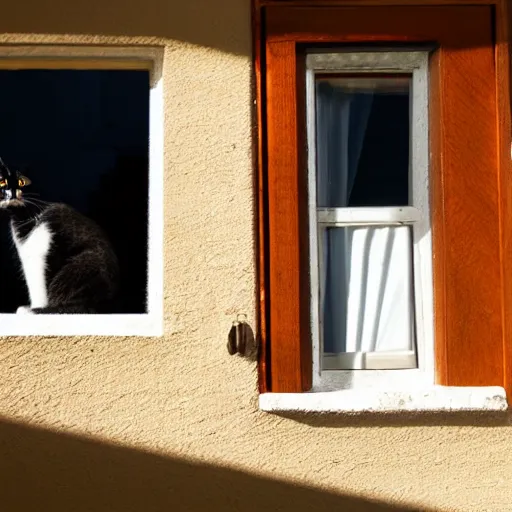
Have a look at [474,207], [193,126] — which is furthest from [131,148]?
[474,207]

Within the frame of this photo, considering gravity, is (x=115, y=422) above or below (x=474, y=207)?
below

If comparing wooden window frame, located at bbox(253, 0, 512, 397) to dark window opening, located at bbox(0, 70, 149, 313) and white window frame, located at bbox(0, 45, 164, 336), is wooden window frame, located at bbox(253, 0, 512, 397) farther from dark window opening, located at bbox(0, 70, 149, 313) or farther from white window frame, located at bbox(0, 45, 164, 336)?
dark window opening, located at bbox(0, 70, 149, 313)

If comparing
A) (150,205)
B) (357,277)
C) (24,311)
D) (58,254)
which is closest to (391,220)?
(357,277)

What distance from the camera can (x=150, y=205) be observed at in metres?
3.61

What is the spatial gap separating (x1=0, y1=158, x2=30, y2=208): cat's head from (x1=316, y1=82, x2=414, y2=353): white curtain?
1265 millimetres

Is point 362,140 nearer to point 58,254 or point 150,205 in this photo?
point 150,205

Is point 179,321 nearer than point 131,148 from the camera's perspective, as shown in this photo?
Yes

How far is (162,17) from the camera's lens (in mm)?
3582

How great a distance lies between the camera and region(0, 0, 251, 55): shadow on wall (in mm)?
3574

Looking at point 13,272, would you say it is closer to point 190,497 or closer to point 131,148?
point 131,148

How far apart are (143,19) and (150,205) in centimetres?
72

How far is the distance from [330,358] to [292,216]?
0.59m

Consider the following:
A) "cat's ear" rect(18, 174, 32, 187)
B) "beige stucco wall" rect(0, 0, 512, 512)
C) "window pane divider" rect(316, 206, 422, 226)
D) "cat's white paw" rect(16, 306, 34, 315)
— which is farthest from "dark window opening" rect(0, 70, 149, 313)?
"window pane divider" rect(316, 206, 422, 226)

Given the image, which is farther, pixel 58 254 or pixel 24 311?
pixel 58 254
